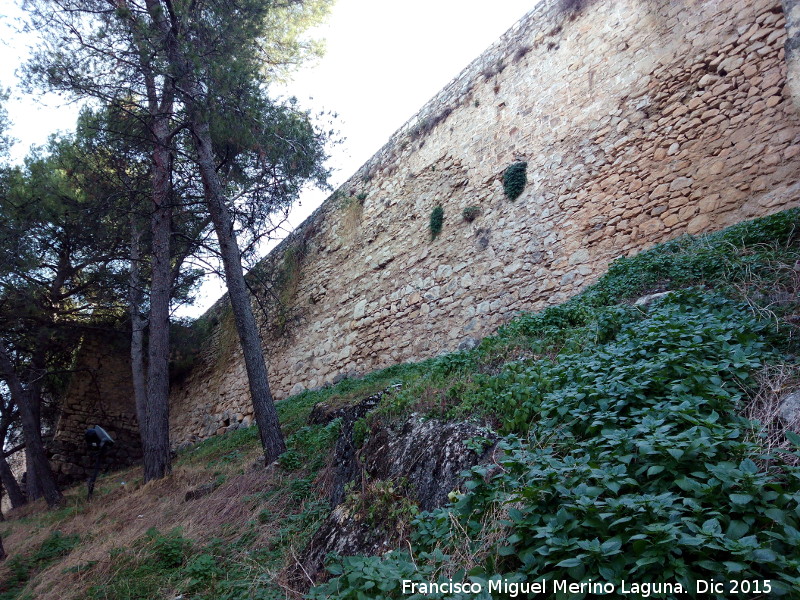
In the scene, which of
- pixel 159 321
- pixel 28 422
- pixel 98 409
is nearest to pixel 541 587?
pixel 159 321

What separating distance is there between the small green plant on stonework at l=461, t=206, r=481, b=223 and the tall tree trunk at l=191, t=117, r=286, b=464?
3.92 meters

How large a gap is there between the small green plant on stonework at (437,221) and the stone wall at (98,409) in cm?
957

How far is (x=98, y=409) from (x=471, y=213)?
472 inches

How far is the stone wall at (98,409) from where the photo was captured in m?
13.0

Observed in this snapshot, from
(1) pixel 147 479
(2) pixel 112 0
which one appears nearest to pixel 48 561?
(1) pixel 147 479

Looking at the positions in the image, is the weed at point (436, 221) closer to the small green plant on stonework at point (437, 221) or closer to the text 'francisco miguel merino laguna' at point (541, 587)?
the small green plant on stonework at point (437, 221)

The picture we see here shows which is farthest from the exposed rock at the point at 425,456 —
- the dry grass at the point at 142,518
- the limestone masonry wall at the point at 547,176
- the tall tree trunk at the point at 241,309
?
the limestone masonry wall at the point at 547,176

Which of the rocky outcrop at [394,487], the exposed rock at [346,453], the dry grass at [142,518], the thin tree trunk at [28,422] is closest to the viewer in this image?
the rocky outcrop at [394,487]

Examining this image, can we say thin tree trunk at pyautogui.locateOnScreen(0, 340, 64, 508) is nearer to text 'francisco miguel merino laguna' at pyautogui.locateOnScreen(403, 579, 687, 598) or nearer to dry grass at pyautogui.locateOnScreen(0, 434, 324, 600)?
dry grass at pyautogui.locateOnScreen(0, 434, 324, 600)

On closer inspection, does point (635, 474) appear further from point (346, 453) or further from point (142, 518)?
point (142, 518)

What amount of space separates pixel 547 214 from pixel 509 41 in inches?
135

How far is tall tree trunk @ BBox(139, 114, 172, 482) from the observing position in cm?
737

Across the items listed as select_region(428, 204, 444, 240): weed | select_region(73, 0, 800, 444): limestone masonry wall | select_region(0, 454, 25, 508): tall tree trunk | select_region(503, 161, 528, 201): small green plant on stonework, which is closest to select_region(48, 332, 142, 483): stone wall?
select_region(0, 454, 25, 508): tall tree trunk

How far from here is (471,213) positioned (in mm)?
8602
